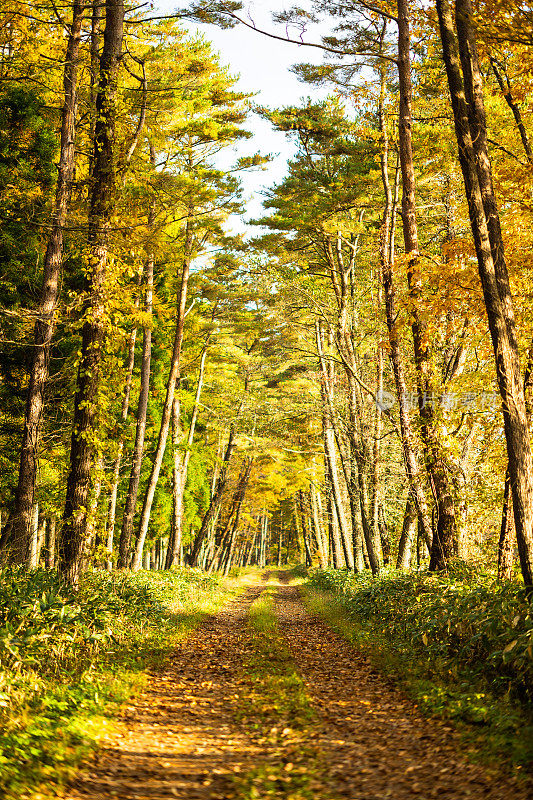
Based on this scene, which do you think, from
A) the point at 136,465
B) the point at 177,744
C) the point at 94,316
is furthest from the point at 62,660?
the point at 136,465

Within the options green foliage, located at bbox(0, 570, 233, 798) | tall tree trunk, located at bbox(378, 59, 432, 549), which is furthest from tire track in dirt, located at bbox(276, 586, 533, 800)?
tall tree trunk, located at bbox(378, 59, 432, 549)

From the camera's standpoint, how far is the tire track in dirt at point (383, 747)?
162 inches

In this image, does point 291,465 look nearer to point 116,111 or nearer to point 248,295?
point 248,295

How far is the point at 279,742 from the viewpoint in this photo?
5188mm

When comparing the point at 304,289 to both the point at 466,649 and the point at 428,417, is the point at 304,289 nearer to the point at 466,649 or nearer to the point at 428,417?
the point at 428,417

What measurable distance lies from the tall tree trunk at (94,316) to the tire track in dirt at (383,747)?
13.9ft

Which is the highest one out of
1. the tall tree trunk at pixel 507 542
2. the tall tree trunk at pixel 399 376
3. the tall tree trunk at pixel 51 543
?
the tall tree trunk at pixel 399 376

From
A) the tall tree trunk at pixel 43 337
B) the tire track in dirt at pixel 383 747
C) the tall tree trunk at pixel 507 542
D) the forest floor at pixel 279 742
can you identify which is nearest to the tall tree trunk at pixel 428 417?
the tall tree trunk at pixel 507 542

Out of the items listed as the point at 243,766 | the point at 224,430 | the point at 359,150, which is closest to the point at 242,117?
the point at 359,150

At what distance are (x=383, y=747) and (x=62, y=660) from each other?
11.7ft

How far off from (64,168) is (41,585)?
7937 millimetres

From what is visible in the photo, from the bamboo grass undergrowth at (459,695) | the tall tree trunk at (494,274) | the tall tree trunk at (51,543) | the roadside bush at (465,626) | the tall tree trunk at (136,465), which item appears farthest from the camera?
the tall tree trunk at (51,543)

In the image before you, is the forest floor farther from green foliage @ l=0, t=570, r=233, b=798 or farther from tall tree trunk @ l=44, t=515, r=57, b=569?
tall tree trunk @ l=44, t=515, r=57, b=569

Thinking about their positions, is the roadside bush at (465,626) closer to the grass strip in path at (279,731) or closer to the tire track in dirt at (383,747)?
the tire track in dirt at (383,747)
